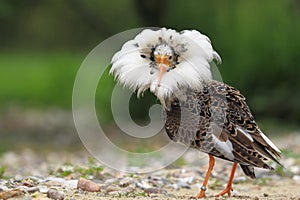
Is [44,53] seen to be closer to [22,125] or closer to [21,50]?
[21,50]

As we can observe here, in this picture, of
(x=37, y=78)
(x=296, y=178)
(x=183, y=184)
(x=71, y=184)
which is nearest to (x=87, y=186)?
(x=71, y=184)

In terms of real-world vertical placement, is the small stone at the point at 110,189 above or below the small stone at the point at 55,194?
above

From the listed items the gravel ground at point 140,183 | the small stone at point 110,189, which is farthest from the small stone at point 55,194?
the small stone at point 110,189

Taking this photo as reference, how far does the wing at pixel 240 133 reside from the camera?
22.3ft

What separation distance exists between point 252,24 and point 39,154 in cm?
534

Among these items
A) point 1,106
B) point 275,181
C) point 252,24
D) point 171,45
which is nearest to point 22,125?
point 1,106

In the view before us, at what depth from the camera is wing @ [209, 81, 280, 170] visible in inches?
267

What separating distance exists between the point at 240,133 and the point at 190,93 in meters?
0.59

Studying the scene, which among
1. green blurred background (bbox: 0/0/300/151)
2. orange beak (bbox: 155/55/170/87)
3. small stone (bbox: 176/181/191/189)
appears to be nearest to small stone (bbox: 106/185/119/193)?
small stone (bbox: 176/181/191/189)

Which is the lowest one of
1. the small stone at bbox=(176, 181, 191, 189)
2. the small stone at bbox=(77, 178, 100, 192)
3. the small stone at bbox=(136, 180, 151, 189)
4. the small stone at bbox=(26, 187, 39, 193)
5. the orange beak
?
the small stone at bbox=(26, 187, 39, 193)

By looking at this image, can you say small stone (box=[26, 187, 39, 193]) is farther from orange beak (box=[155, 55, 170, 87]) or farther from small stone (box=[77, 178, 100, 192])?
orange beak (box=[155, 55, 170, 87])

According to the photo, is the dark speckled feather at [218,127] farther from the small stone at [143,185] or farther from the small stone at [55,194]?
the small stone at [55,194]

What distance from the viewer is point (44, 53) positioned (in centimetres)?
3014

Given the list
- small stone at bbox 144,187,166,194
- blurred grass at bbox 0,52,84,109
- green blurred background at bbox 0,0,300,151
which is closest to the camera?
small stone at bbox 144,187,166,194
